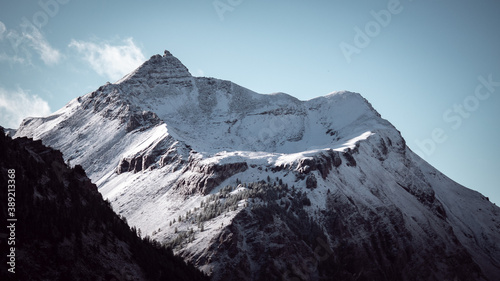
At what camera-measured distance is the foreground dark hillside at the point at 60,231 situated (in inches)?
1651

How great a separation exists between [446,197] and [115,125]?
149m

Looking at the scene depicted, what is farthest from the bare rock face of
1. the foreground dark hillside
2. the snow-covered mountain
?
the foreground dark hillside

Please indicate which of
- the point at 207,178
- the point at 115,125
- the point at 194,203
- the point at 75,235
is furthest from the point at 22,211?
the point at 115,125

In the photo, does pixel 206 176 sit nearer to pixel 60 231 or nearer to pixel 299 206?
pixel 299 206

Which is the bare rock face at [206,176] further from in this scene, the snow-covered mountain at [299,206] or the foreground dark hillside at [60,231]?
the foreground dark hillside at [60,231]

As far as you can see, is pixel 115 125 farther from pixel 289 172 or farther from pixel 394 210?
pixel 394 210

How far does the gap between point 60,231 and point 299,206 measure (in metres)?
68.3

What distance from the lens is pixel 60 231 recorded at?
47.0 meters

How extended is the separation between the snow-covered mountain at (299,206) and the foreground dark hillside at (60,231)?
2593 centimetres

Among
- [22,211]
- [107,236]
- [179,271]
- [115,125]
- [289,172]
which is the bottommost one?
[179,271]

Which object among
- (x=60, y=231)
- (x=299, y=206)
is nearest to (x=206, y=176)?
(x=299, y=206)

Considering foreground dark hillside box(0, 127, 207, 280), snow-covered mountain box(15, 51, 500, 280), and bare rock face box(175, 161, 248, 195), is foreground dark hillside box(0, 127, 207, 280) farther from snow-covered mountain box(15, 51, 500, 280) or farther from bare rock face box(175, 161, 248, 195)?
bare rock face box(175, 161, 248, 195)

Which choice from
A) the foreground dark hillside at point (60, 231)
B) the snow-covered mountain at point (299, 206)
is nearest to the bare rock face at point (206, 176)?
the snow-covered mountain at point (299, 206)

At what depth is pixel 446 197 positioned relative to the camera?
172875 mm
